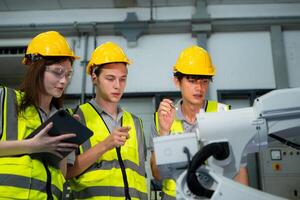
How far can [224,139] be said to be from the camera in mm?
828

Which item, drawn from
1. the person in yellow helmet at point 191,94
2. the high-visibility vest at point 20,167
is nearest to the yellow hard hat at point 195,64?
the person in yellow helmet at point 191,94

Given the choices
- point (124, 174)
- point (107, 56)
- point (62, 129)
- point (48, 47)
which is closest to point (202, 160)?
point (62, 129)

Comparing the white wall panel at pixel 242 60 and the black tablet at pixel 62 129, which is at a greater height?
the white wall panel at pixel 242 60

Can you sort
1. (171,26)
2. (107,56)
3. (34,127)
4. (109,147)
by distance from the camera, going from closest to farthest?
(34,127), (109,147), (107,56), (171,26)

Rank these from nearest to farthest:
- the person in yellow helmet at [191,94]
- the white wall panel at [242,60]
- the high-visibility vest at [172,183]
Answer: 1. the high-visibility vest at [172,183]
2. the person in yellow helmet at [191,94]
3. the white wall panel at [242,60]

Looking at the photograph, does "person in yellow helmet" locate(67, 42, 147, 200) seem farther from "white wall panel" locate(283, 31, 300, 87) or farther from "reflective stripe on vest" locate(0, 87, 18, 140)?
"white wall panel" locate(283, 31, 300, 87)

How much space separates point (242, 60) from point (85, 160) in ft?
8.61

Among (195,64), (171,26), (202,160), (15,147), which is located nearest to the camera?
(202,160)

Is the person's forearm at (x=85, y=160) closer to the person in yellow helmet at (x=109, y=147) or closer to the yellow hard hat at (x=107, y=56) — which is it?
the person in yellow helmet at (x=109, y=147)

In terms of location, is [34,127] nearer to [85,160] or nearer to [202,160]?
[85,160]

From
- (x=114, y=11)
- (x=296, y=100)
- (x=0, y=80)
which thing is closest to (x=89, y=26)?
(x=114, y=11)

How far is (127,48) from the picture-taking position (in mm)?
3562

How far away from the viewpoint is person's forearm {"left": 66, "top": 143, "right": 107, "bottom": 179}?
4.41 feet

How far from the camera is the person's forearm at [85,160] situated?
134cm
